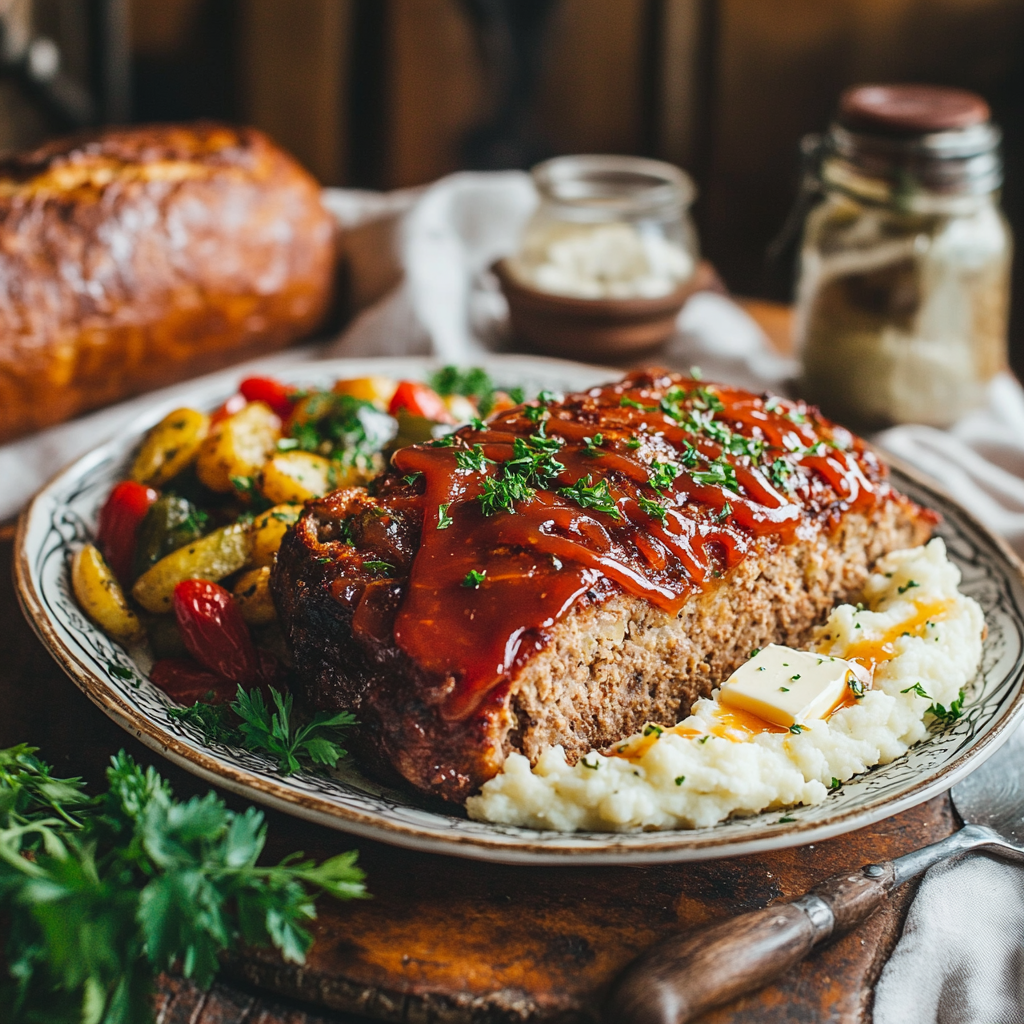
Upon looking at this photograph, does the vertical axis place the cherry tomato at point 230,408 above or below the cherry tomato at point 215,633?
above

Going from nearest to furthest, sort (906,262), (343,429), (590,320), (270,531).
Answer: (270,531)
(343,429)
(906,262)
(590,320)

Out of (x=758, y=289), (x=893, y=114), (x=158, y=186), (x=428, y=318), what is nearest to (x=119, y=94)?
(x=158, y=186)

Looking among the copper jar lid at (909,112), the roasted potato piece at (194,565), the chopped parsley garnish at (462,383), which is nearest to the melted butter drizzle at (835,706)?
the roasted potato piece at (194,565)

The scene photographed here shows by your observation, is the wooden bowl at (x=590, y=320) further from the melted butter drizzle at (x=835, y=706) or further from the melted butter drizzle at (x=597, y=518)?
the melted butter drizzle at (x=835, y=706)

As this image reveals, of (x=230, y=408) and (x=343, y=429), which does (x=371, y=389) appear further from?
(x=230, y=408)

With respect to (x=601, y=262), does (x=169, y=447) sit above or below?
below

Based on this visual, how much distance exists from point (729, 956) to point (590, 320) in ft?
14.1

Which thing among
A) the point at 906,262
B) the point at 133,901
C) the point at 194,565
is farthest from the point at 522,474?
the point at 906,262

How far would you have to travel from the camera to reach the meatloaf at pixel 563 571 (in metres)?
3.02

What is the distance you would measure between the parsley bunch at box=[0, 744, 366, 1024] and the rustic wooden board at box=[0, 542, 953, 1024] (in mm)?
143

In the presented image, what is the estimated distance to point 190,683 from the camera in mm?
3584

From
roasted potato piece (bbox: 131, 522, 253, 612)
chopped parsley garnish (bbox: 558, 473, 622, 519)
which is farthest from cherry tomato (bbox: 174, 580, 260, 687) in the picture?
chopped parsley garnish (bbox: 558, 473, 622, 519)

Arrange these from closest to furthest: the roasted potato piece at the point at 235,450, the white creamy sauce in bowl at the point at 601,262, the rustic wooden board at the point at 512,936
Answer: the rustic wooden board at the point at 512,936 → the roasted potato piece at the point at 235,450 → the white creamy sauce in bowl at the point at 601,262

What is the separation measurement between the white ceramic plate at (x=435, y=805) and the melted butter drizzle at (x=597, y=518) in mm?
366
